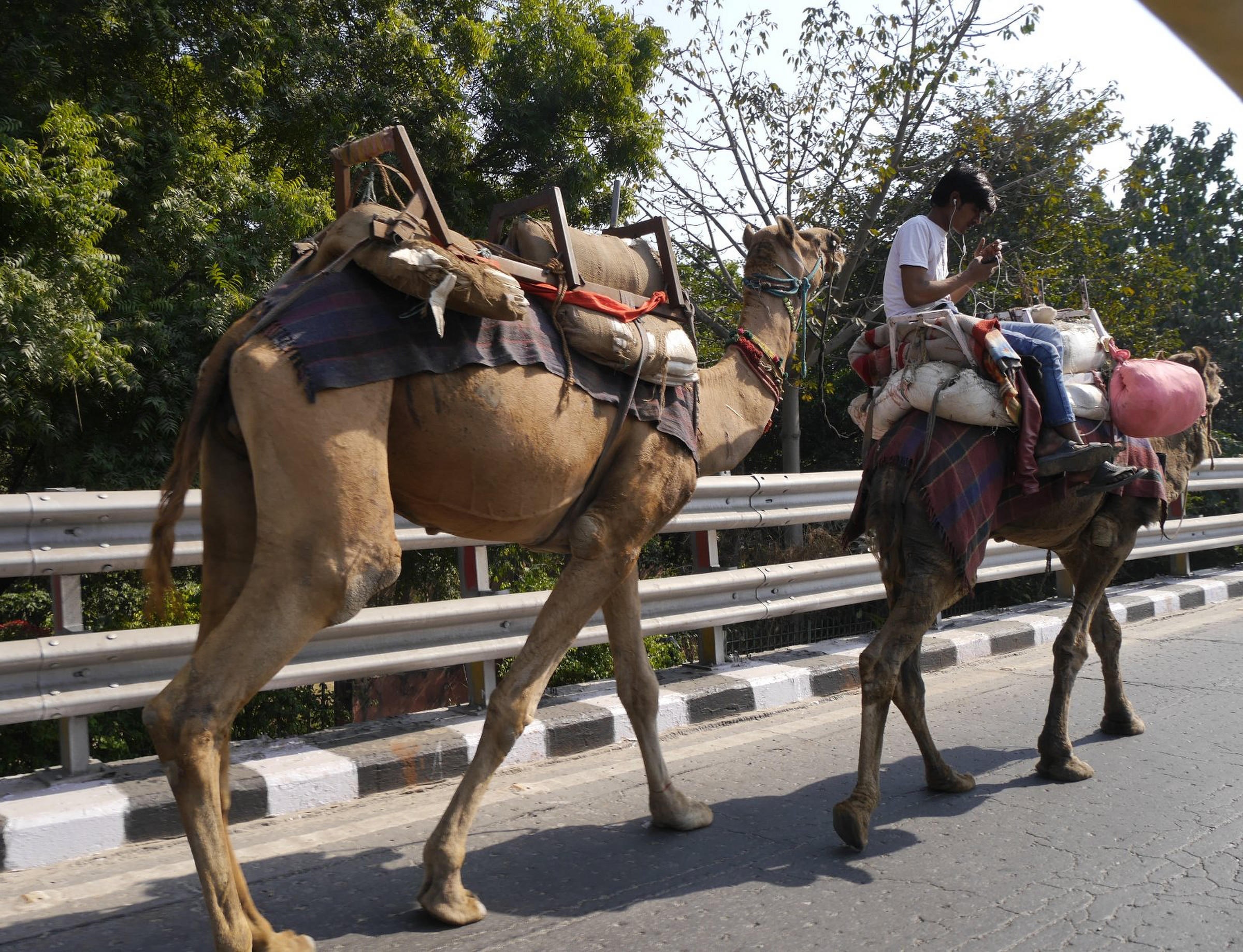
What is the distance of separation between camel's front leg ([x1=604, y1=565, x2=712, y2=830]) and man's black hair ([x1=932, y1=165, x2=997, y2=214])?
7.27 ft

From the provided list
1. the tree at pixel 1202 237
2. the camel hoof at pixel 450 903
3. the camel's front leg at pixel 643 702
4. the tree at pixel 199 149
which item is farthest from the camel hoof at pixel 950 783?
the tree at pixel 1202 237

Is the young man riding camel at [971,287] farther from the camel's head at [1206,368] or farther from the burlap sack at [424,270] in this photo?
the burlap sack at [424,270]

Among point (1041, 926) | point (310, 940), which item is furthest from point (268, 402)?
point (1041, 926)

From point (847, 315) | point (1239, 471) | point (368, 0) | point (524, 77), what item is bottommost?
point (1239, 471)

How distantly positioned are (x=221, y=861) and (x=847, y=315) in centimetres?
1235

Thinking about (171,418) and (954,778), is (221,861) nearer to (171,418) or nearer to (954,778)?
(954,778)

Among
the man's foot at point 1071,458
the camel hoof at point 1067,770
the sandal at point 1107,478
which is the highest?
the man's foot at point 1071,458

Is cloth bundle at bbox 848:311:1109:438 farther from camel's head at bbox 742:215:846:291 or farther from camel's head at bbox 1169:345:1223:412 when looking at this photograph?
camel's head at bbox 1169:345:1223:412

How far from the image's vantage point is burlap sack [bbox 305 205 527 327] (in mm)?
3035

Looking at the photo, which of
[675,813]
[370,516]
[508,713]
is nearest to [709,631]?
[675,813]

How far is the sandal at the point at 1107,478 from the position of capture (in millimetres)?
4645

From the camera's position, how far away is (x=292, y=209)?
9906 millimetres

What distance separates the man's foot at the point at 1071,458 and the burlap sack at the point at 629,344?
1.64 meters

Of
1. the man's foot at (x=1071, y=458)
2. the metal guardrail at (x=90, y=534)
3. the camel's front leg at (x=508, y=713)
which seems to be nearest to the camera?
the camel's front leg at (x=508, y=713)
